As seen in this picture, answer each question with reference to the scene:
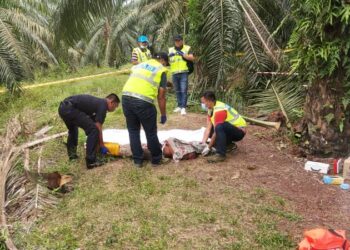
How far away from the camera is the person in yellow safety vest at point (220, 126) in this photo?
5.94m

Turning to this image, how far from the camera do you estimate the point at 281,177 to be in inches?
212

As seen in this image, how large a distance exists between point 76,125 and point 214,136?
201cm

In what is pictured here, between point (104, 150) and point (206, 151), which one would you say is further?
point (104, 150)

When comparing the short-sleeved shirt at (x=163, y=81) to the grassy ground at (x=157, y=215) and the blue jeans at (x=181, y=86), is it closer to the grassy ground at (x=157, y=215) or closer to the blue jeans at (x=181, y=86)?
the grassy ground at (x=157, y=215)

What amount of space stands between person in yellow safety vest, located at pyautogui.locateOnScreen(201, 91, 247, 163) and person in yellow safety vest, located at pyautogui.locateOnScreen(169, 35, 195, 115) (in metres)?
2.51

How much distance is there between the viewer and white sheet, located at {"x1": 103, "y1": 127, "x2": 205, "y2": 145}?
6.96 metres

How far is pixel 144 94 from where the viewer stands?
5.64m

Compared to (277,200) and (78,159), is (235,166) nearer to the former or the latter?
(277,200)

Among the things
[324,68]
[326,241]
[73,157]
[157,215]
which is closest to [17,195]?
[73,157]

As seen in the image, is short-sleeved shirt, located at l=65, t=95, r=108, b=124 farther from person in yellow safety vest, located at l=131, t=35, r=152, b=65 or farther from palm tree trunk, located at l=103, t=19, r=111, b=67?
palm tree trunk, located at l=103, t=19, r=111, b=67

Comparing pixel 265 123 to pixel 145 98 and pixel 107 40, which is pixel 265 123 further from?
pixel 107 40

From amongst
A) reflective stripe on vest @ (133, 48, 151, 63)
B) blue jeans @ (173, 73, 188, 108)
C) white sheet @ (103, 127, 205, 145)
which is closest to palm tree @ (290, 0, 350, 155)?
white sheet @ (103, 127, 205, 145)

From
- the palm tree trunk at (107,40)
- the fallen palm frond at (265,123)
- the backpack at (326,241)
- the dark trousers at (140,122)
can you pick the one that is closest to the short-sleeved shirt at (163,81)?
the dark trousers at (140,122)

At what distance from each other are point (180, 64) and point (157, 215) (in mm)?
4548
